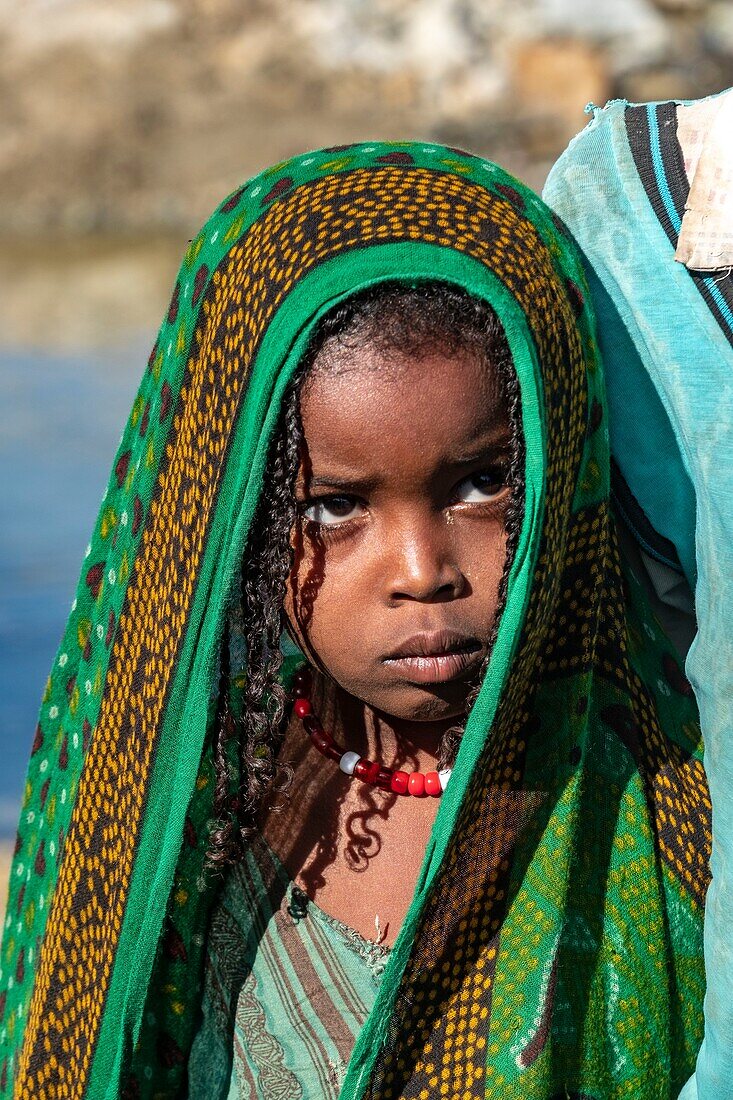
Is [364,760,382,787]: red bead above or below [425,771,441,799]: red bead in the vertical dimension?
above

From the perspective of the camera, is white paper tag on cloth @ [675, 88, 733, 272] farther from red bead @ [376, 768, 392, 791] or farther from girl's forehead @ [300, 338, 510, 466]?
red bead @ [376, 768, 392, 791]

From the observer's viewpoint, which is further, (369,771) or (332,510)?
(369,771)

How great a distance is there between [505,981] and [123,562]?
609 millimetres

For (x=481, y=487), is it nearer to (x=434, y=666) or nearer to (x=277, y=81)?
(x=434, y=666)

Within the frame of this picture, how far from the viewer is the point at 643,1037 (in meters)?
1.46

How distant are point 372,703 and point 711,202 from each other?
598mm

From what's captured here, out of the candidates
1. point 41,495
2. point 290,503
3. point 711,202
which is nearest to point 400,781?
point 290,503

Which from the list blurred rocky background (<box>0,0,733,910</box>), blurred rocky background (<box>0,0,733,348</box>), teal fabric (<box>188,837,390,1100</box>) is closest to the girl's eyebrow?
teal fabric (<box>188,837,390,1100</box>)

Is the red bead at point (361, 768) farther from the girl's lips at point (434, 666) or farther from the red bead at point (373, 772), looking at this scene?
the girl's lips at point (434, 666)

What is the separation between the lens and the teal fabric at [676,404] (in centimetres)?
135

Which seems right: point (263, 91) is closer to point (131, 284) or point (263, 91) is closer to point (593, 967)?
point (131, 284)

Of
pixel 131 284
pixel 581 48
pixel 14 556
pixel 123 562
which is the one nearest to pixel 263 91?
pixel 581 48

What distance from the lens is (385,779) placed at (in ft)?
5.16

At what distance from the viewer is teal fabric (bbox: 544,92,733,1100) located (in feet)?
4.42
